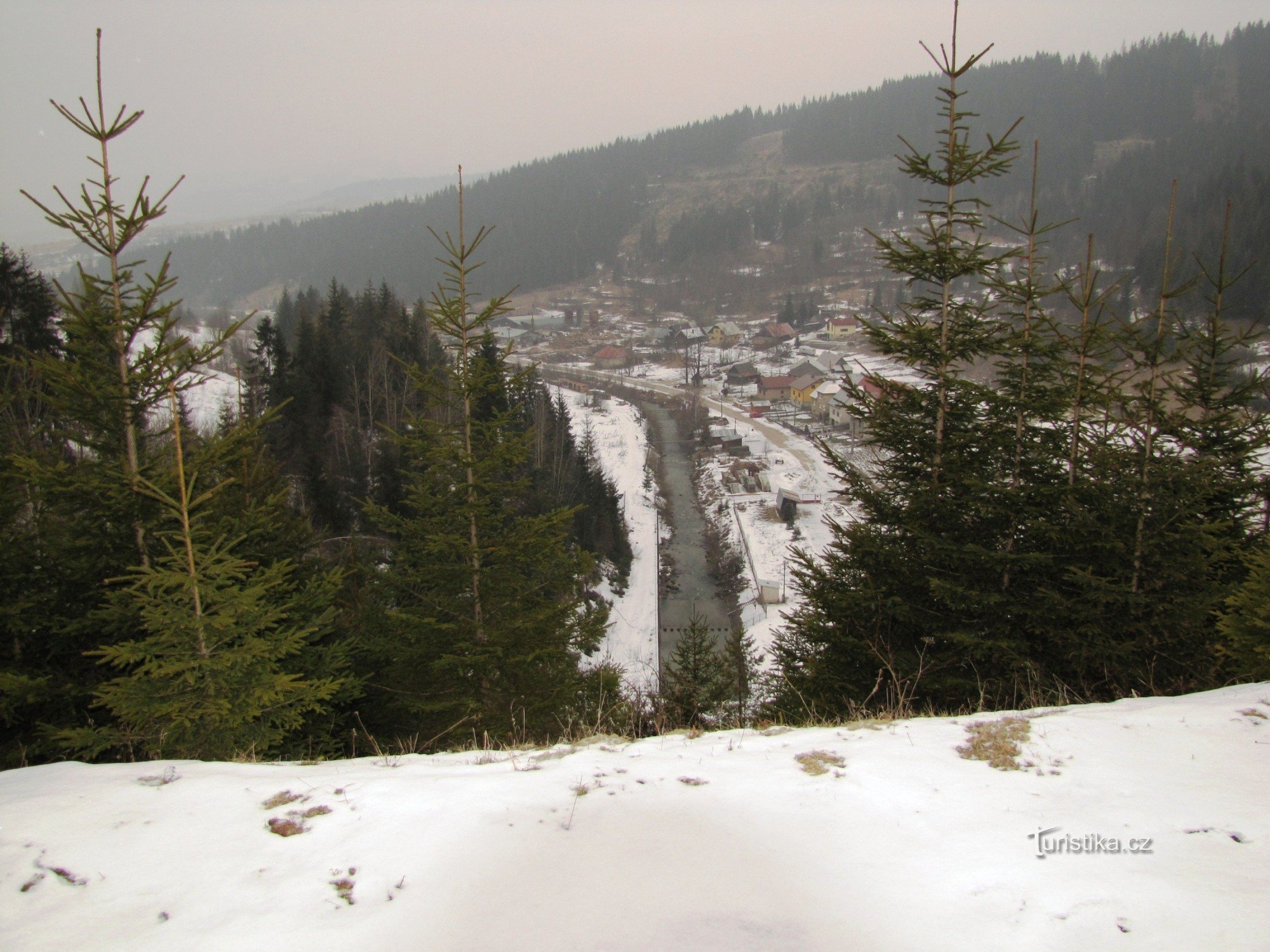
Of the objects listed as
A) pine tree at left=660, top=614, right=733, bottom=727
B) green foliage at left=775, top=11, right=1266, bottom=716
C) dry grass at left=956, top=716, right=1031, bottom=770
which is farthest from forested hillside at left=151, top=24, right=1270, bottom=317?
dry grass at left=956, top=716, right=1031, bottom=770

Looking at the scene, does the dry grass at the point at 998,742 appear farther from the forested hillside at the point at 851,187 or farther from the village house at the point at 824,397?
the forested hillside at the point at 851,187

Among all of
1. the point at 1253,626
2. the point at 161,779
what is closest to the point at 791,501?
the point at 1253,626

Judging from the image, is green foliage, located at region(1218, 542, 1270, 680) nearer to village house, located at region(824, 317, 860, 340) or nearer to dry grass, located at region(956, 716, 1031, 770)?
dry grass, located at region(956, 716, 1031, 770)

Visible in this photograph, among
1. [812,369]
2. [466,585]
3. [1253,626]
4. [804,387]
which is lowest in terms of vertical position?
[804,387]

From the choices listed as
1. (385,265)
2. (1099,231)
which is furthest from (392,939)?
(385,265)

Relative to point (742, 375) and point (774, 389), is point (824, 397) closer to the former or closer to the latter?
point (774, 389)

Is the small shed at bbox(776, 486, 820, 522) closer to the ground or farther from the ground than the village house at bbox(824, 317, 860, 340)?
closer to the ground
